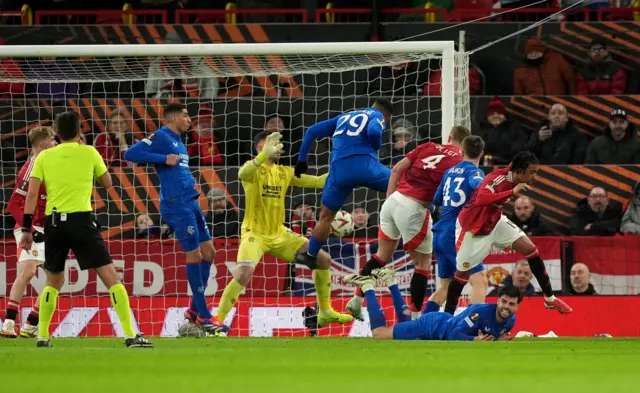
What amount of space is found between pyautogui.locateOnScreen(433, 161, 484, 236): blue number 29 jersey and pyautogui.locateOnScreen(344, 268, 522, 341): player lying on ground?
918 millimetres

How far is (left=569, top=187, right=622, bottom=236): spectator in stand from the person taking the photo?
16.7 m

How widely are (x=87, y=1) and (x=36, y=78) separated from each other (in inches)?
232

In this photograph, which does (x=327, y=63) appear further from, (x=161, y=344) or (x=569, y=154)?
(x=161, y=344)

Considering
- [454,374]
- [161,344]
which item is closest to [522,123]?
[161,344]

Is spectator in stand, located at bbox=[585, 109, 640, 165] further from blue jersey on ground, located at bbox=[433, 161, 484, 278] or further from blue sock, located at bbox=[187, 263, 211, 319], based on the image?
blue sock, located at bbox=[187, 263, 211, 319]

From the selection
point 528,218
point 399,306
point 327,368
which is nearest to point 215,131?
point 528,218

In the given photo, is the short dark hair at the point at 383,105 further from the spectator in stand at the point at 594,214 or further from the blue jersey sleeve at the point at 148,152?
the spectator in stand at the point at 594,214

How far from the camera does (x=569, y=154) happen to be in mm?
18391

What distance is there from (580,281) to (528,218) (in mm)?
1718

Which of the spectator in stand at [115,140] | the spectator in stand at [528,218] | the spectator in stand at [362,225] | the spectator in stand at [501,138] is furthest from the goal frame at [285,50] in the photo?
the spectator in stand at [501,138]

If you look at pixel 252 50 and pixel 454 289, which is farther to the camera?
pixel 252 50

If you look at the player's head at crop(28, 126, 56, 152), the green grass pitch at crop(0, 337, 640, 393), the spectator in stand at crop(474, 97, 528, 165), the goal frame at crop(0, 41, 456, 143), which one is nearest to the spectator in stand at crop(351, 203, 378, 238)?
the spectator in stand at crop(474, 97, 528, 165)

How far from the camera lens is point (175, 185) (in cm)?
1291

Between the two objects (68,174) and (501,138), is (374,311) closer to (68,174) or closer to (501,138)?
(68,174)
